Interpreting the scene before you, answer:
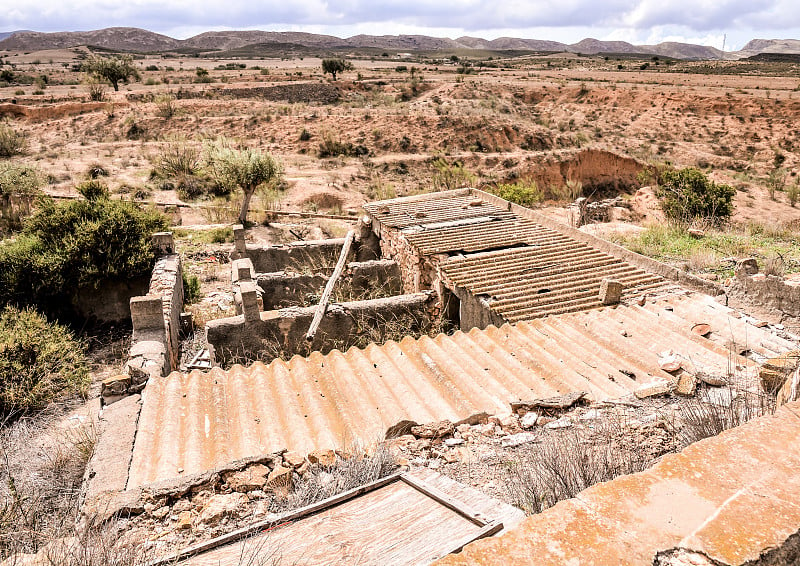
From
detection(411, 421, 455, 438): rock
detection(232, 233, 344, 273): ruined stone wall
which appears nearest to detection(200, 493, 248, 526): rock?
detection(411, 421, 455, 438): rock

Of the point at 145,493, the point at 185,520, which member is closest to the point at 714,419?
the point at 185,520

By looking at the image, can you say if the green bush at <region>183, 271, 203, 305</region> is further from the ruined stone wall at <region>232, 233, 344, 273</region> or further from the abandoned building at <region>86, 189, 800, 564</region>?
the abandoned building at <region>86, 189, 800, 564</region>

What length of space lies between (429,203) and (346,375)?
26.7ft

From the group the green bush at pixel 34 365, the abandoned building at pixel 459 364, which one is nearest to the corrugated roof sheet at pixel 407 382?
the abandoned building at pixel 459 364

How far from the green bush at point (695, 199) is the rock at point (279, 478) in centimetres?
1712

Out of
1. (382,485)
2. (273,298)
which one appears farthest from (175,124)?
(382,485)

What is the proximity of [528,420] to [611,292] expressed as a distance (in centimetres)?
355

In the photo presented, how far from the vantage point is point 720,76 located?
6047 centimetres

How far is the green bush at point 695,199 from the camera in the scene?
17.6 meters

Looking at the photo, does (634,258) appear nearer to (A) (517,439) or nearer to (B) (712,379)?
(B) (712,379)

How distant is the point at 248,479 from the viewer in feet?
11.3

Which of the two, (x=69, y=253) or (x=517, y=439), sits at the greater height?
(x=517, y=439)

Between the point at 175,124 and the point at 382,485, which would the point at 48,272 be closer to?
the point at 382,485

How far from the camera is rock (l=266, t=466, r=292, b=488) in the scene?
3.38m
